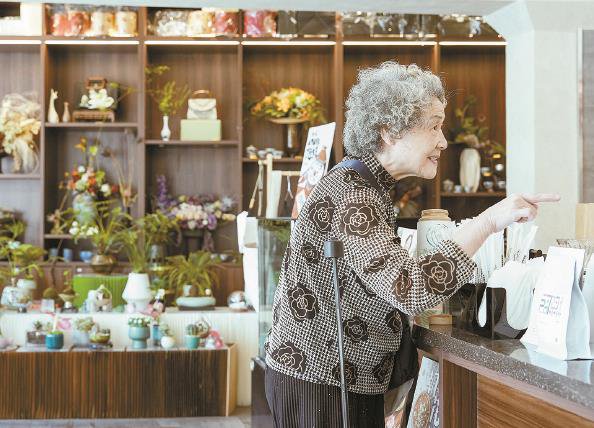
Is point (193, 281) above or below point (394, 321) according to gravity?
below

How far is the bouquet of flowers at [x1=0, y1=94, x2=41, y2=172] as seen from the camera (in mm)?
6938

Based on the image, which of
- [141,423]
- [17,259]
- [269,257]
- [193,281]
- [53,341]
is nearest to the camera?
[269,257]

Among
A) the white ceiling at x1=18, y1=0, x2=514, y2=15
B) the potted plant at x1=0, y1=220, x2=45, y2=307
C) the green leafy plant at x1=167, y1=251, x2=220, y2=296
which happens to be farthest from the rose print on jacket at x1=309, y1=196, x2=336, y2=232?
the potted plant at x1=0, y1=220, x2=45, y2=307

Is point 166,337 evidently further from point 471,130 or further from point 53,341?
point 471,130

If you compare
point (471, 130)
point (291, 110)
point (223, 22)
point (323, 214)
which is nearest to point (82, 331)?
point (291, 110)

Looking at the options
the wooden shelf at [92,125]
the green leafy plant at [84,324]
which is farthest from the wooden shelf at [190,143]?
the green leafy plant at [84,324]

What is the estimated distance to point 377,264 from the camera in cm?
181

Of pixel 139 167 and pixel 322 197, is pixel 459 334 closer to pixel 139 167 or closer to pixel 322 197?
pixel 322 197

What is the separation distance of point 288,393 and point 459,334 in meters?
0.44

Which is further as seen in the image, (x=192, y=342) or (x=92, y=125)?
(x=92, y=125)

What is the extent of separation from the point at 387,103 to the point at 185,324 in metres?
3.90

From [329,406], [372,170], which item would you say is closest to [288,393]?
[329,406]

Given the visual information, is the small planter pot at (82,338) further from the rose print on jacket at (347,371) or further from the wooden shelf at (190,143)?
the rose print on jacket at (347,371)

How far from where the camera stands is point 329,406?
2.01 metres
